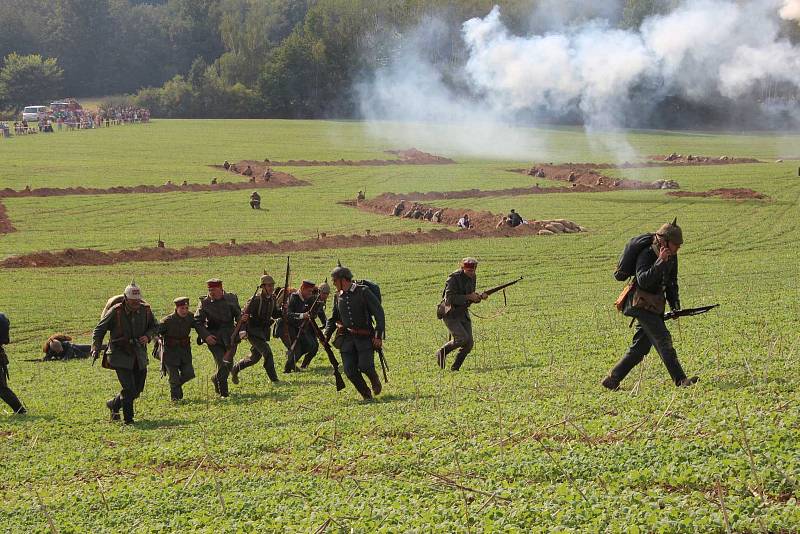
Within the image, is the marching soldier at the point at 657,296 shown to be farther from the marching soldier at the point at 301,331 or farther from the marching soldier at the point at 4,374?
the marching soldier at the point at 4,374

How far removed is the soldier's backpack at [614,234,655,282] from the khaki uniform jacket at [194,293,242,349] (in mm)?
8170

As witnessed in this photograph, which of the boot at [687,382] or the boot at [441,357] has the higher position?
the boot at [687,382]

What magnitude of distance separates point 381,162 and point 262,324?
7215 centimetres

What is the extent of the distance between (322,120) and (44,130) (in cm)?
4018

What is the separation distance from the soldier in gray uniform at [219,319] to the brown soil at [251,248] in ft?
76.8

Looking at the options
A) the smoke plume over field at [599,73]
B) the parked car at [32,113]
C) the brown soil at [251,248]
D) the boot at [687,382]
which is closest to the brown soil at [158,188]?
the smoke plume over field at [599,73]

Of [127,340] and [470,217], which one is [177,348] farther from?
[470,217]

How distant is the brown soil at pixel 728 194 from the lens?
202 feet

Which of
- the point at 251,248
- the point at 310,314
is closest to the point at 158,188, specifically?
the point at 251,248

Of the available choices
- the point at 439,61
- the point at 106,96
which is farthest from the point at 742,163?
the point at 106,96

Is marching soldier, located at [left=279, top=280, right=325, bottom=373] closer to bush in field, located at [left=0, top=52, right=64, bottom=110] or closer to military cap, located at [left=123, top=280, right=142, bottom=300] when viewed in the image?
military cap, located at [left=123, top=280, right=142, bottom=300]

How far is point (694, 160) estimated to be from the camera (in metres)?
93.8

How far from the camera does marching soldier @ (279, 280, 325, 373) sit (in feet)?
68.5

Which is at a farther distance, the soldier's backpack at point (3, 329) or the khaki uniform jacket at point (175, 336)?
the khaki uniform jacket at point (175, 336)
